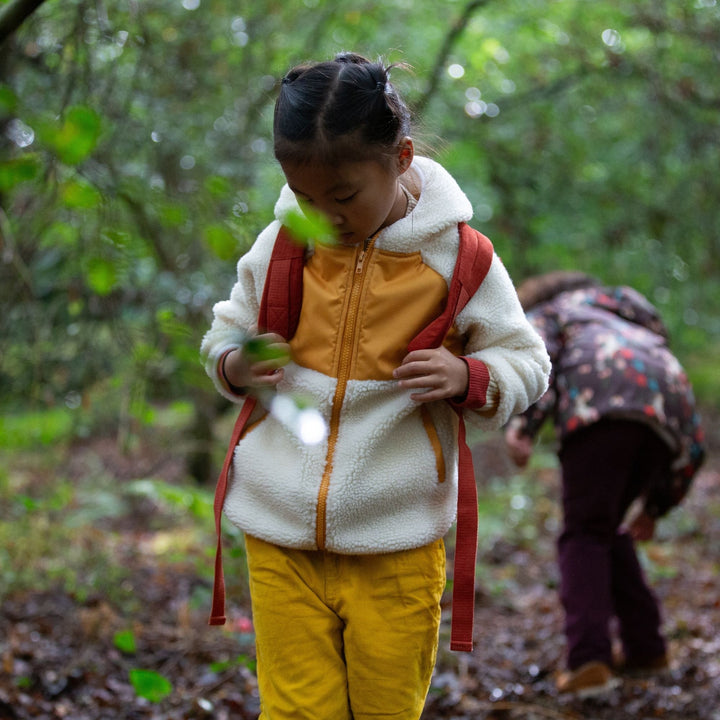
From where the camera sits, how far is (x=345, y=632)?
82.4 inches

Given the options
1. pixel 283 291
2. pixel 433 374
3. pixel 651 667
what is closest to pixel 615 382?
pixel 651 667

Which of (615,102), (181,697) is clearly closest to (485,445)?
(615,102)

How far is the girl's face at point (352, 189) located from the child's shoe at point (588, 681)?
7.29 ft

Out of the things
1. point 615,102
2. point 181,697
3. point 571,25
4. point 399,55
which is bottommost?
point 181,697

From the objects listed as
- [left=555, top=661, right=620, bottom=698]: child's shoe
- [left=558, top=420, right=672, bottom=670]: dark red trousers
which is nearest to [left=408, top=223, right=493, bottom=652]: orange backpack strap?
[left=558, top=420, right=672, bottom=670]: dark red trousers

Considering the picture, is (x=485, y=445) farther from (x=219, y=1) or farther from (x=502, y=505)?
(x=219, y=1)

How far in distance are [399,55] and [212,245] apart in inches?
46.7

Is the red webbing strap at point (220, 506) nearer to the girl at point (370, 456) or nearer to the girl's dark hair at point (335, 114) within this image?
the girl at point (370, 456)

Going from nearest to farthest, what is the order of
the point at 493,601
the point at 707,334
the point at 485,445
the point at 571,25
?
the point at 493,601 < the point at 571,25 < the point at 707,334 < the point at 485,445

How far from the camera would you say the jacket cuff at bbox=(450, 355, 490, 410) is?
78.5 inches

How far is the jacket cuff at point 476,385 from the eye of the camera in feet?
6.54

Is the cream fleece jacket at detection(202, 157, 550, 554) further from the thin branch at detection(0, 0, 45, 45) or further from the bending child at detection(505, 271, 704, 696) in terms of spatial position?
the bending child at detection(505, 271, 704, 696)

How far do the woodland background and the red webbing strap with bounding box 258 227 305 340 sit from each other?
0.23 meters

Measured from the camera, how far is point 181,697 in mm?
3199
